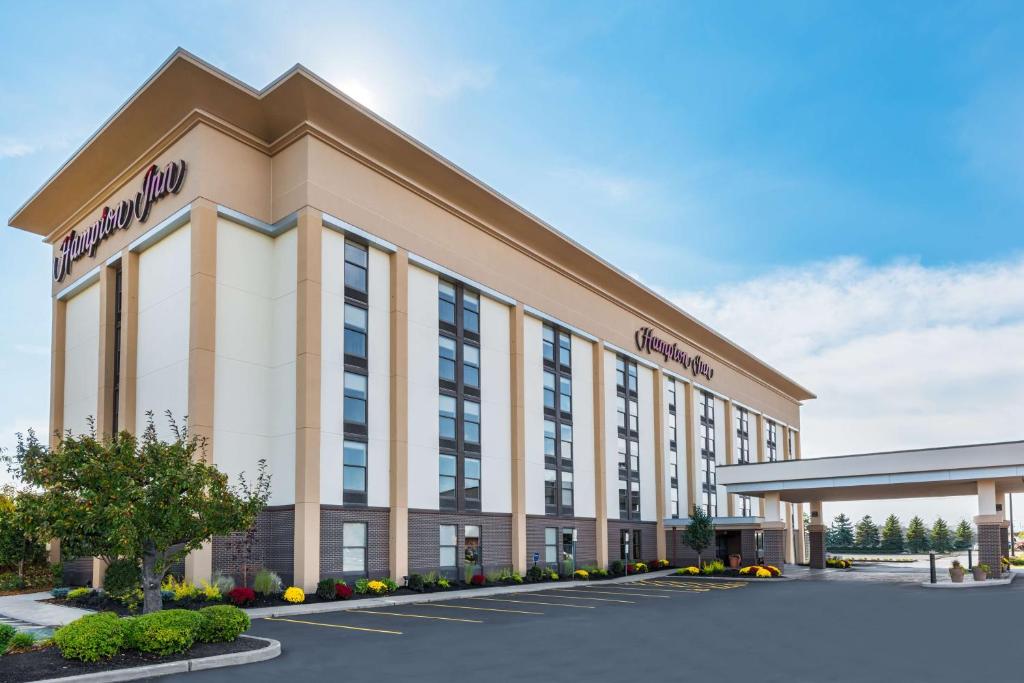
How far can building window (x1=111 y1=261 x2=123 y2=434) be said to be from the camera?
35031mm

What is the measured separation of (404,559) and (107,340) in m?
A: 14.9

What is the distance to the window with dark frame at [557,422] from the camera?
146 feet

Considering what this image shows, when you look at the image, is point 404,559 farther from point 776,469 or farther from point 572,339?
point 776,469

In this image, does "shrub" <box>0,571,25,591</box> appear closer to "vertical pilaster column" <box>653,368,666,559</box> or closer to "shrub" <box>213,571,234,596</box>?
"shrub" <box>213,571,234,596</box>

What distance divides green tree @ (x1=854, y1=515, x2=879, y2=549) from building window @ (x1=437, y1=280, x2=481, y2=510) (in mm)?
90062

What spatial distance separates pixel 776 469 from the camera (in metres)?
46.9

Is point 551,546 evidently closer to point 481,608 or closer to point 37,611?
point 481,608

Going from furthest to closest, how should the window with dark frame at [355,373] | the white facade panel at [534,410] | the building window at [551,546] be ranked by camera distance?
the building window at [551,546], the white facade panel at [534,410], the window with dark frame at [355,373]

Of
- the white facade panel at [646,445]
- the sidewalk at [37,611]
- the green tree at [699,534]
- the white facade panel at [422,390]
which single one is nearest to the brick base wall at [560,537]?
the green tree at [699,534]

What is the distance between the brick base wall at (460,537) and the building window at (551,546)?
11.4ft

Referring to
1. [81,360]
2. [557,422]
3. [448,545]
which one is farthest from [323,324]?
[557,422]

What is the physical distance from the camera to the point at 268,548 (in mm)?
30359

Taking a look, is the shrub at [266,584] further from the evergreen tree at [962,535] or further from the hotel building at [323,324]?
the evergreen tree at [962,535]

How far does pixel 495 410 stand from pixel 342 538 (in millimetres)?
11382
